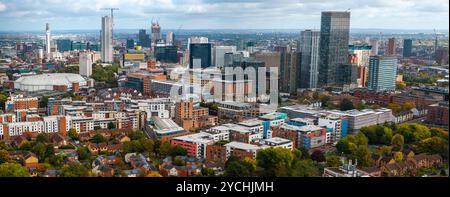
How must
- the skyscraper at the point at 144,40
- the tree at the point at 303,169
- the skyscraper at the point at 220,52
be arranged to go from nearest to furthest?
the tree at the point at 303,169, the skyscraper at the point at 220,52, the skyscraper at the point at 144,40

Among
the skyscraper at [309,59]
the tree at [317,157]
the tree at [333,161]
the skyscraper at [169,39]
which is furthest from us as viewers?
the skyscraper at [169,39]

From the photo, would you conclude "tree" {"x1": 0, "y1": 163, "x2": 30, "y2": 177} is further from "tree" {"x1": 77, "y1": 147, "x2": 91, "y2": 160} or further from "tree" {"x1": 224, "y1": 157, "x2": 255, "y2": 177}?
"tree" {"x1": 224, "y1": 157, "x2": 255, "y2": 177}

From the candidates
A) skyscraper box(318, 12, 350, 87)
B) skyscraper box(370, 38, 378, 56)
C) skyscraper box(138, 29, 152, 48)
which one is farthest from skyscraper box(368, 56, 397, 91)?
skyscraper box(138, 29, 152, 48)

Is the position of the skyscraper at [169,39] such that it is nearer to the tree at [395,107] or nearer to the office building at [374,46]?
the office building at [374,46]

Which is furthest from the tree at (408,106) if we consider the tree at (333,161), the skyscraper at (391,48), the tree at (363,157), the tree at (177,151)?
the skyscraper at (391,48)

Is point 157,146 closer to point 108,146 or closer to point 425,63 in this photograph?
point 108,146
